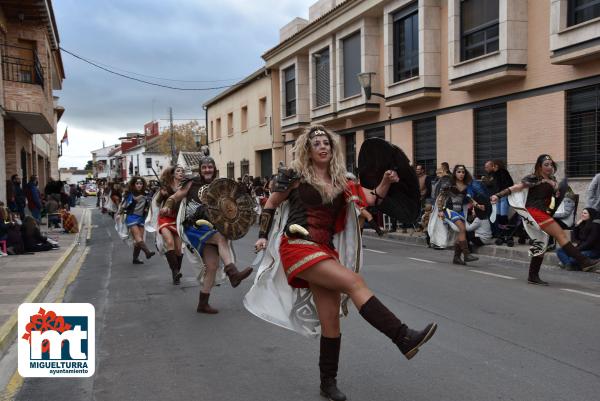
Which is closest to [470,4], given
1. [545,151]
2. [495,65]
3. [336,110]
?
[495,65]

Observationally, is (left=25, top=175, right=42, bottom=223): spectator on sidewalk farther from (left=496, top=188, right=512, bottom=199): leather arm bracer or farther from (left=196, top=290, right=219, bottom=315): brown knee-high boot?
(left=496, top=188, right=512, bottom=199): leather arm bracer

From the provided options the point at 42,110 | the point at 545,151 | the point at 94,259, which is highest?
the point at 42,110

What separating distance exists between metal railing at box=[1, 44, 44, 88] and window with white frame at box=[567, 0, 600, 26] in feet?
49.7

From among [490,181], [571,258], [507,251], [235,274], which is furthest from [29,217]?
[571,258]

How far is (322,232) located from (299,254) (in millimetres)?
245

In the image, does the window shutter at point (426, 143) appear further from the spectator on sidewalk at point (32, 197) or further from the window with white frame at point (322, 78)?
the spectator on sidewalk at point (32, 197)

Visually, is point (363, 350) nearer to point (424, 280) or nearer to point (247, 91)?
point (424, 280)

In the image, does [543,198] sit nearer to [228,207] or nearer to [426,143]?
[228,207]

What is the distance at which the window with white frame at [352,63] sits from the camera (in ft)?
74.6

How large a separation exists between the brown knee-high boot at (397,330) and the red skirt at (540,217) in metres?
4.83

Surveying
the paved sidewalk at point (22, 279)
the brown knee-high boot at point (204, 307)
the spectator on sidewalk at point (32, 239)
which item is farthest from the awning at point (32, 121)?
the brown knee-high boot at point (204, 307)

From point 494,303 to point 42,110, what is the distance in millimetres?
16693

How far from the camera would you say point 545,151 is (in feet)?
47.2

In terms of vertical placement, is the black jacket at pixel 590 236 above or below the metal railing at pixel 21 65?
below
